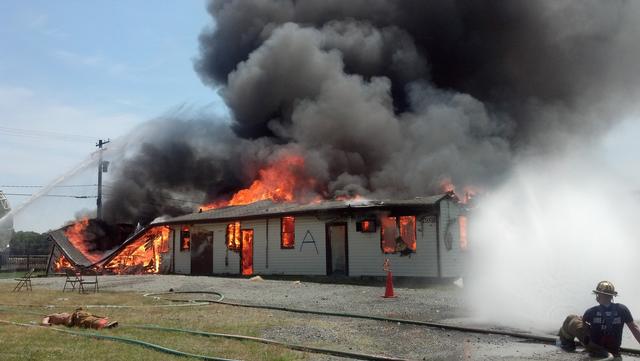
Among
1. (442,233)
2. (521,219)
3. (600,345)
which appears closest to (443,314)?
(600,345)

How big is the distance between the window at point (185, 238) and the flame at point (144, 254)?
3.74ft

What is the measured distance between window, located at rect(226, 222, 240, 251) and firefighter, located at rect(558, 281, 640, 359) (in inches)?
831

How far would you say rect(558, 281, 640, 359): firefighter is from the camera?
651 centimetres

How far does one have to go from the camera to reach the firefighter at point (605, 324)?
6.51 m

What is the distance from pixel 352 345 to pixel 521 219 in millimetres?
10911

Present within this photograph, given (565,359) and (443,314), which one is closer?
(565,359)

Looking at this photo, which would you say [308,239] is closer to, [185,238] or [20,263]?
[185,238]

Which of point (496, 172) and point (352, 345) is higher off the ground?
point (496, 172)

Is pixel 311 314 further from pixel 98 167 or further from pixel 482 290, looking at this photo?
pixel 98 167

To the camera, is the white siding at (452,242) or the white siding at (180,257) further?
the white siding at (180,257)

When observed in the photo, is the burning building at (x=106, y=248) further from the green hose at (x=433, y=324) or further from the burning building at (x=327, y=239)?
the green hose at (x=433, y=324)

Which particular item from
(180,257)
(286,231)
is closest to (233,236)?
(286,231)

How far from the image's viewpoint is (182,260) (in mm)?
29500

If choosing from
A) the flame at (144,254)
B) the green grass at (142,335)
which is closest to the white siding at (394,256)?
the green grass at (142,335)
